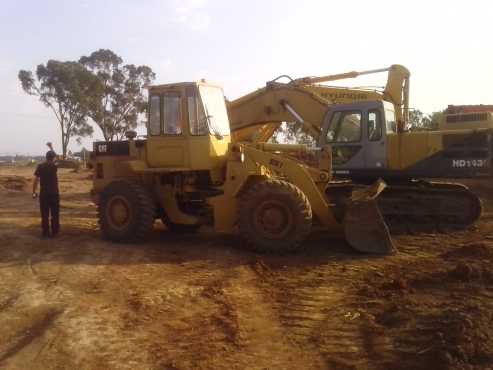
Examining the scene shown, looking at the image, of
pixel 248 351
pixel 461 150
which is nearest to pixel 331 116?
pixel 461 150

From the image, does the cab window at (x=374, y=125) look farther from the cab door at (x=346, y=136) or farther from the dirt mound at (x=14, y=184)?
the dirt mound at (x=14, y=184)

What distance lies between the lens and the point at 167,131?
31.7ft

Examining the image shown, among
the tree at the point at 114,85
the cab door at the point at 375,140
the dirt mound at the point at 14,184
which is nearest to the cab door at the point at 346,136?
the cab door at the point at 375,140

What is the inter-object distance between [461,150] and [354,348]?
22.6 ft

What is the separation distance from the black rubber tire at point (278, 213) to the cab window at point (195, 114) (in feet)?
4.65

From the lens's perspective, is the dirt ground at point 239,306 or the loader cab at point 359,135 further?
the loader cab at point 359,135

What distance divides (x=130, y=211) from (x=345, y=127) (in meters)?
A: 4.69

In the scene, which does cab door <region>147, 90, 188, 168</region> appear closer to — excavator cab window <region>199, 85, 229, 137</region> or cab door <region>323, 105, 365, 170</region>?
excavator cab window <region>199, 85, 229, 137</region>

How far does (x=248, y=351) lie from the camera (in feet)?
16.2

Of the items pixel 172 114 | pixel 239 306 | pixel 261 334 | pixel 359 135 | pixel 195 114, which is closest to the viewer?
pixel 261 334

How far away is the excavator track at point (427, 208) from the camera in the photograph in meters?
10.8

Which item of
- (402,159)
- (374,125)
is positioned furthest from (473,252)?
(374,125)

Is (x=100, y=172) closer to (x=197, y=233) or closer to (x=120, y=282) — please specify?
(x=197, y=233)

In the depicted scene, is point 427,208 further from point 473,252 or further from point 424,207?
point 473,252
